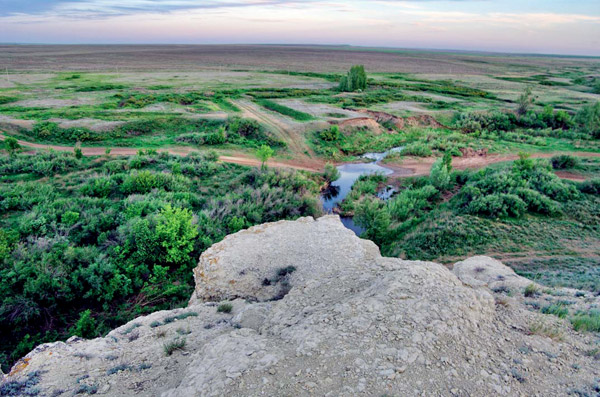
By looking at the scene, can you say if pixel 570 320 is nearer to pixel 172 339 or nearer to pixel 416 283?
pixel 416 283

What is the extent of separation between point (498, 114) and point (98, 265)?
5118cm

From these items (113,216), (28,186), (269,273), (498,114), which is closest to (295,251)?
(269,273)

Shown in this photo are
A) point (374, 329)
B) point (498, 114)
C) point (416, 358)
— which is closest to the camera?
point (416, 358)

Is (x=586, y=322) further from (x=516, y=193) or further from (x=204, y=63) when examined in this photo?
(x=204, y=63)

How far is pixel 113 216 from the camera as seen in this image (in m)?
18.3

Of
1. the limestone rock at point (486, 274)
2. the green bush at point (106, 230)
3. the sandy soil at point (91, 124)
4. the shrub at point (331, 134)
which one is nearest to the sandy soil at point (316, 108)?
the shrub at point (331, 134)

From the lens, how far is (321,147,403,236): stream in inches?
993

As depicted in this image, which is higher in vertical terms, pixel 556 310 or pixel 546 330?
pixel 546 330

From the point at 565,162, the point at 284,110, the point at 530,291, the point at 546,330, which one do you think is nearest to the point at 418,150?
the point at 565,162

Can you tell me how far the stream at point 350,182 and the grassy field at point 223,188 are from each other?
94 cm

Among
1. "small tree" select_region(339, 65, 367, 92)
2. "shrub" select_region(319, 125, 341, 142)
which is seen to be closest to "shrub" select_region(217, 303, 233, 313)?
"shrub" select_region(319, 125, 341, 142)

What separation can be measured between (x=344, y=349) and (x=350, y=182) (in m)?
24.4

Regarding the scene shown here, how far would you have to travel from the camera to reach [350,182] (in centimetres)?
3050

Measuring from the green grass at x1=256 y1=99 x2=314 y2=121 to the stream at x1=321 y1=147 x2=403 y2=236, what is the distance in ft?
34.1
